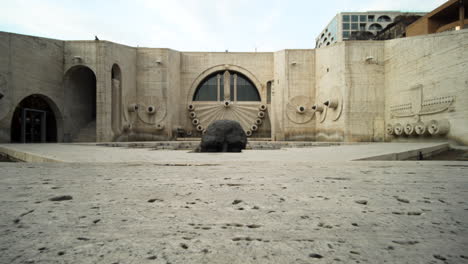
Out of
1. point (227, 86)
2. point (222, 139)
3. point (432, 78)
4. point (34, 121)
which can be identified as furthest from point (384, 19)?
point (34, 121)

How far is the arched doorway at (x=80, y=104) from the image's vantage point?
13482mm

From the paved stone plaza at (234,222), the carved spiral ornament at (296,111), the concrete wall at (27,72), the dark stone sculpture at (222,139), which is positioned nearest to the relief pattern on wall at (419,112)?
the carved spiral ornament at (296,111)

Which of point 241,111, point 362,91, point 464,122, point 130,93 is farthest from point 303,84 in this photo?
point 130,93

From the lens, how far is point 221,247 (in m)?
0.89

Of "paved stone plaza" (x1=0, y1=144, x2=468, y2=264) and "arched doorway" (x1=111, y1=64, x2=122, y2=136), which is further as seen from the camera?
"arched doorway" (x1=111, y1=64, x2=122, y2=136)

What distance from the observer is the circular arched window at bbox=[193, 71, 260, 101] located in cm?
1741

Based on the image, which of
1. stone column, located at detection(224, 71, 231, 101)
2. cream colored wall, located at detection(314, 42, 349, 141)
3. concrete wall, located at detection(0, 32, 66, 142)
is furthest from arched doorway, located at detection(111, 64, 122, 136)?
cream colored wall, located at detection(314, 42, 349, 141)

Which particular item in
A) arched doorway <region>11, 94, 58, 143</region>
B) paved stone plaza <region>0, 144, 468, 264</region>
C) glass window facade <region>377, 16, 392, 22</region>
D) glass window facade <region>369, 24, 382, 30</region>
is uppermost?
glass window facade <region>377, 16, 392, 22</region>

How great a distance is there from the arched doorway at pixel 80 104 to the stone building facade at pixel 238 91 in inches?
2.5

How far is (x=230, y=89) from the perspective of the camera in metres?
17.5

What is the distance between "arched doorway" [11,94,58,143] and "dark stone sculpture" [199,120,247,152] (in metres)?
11.1

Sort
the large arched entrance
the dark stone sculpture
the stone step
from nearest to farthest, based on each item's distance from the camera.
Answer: the dark stone sculpture → the stone step → the large arched entrance

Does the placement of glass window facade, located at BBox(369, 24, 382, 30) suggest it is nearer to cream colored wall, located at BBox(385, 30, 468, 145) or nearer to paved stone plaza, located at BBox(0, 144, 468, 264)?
cream colored wall, located at BBox(385, 30, 468, 145)

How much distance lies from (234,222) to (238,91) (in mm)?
16767
